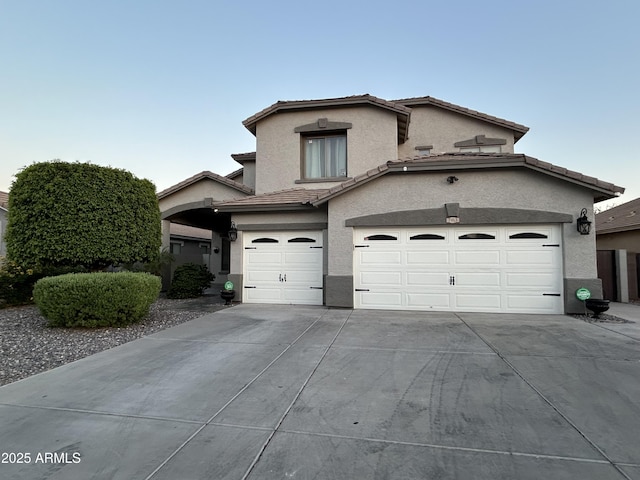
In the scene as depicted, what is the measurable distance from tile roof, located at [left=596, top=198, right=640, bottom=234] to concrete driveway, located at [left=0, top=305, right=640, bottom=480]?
10.7 metres

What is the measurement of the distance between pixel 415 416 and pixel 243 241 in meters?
8.56

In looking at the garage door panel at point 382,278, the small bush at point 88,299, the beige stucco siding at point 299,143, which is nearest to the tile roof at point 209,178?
the beige stucco siding at point 299,143

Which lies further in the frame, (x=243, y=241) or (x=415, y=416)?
(x=243, y=241)

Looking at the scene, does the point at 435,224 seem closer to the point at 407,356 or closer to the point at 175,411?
the point at 407,356

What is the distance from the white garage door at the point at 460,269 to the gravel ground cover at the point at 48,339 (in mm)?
5187

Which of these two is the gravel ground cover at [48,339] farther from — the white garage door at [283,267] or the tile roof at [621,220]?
the tile roof at [621,220]

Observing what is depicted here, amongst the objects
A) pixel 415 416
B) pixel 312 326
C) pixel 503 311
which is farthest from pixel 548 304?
pixel 415 416

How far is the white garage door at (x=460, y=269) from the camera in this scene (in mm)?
8531

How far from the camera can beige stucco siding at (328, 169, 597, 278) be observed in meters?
8.30

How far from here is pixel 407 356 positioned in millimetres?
5027

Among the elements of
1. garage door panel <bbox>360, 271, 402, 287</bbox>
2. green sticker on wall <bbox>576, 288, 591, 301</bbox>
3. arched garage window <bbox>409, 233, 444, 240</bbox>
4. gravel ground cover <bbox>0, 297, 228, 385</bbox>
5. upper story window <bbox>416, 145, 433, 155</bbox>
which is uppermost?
upper story window <bbox>416, 145, 433, 155</bbox>

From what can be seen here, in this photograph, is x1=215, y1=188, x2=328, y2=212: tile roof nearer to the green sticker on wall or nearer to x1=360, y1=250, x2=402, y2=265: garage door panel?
x1=360, y1=250, x2=402, y2=265: garage door panel

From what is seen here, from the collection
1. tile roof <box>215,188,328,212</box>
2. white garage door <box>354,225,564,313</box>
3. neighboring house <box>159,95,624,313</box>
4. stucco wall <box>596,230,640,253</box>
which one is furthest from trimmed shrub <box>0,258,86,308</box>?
stucco wall <box>596,230,640,253</box>

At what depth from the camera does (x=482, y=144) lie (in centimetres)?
→ 1430
